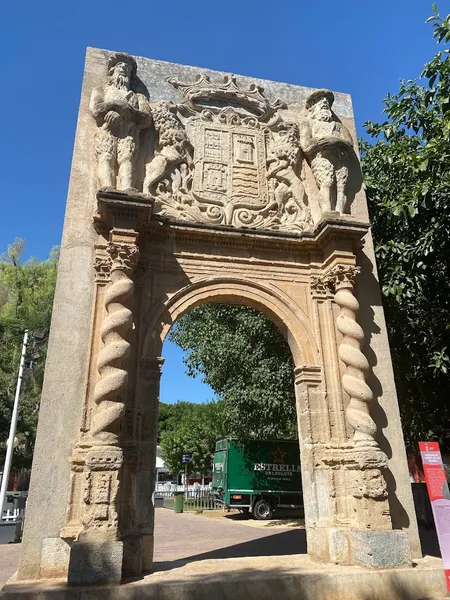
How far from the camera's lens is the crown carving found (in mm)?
8328

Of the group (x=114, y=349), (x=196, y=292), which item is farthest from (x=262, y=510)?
(x=114, y=349)

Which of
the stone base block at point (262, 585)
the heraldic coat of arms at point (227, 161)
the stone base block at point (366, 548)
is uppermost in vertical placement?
the heraldic coat of arms at point (227, 161)

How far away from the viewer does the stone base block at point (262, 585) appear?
4594 millimetres

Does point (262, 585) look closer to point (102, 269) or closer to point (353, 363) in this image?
point (353, 363)

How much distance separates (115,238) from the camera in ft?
20.8

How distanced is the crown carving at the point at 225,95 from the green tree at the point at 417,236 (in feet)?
7.81


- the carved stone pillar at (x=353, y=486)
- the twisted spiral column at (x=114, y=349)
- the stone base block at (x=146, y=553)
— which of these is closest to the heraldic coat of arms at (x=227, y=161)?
the twisted spiral column at (x=114, y=349)

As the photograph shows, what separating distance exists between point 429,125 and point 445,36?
1820 millimetres

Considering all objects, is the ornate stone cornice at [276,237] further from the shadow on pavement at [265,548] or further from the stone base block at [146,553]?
the shadow on pavement at [265,548]

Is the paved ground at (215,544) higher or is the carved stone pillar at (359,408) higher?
the carved stone pillar at (359,408)

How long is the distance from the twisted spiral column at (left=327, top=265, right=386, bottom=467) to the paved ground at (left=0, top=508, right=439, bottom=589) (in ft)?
9.21

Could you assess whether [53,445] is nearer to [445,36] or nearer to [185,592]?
[185,592]

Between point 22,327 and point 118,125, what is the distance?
15.8 metres

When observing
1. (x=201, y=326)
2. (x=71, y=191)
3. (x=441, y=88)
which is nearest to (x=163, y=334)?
(x=71, y=191)
